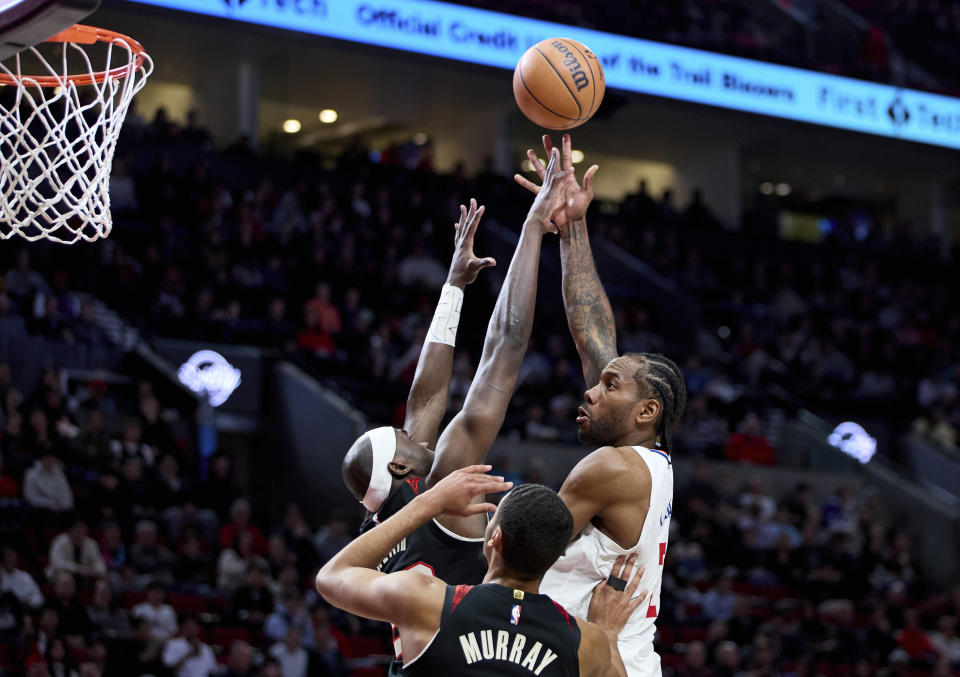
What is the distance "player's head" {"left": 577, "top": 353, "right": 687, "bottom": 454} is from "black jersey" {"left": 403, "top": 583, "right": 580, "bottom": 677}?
93cm

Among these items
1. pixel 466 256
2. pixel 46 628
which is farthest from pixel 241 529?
pixel 466 256

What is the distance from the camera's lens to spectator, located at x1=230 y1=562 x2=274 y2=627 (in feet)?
33.4

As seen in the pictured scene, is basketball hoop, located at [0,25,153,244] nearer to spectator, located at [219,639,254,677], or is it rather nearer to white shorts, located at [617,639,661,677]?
white shorts, located at [617,639,661,677]

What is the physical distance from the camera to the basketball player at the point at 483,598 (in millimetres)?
3449

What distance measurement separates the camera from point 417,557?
165 inches

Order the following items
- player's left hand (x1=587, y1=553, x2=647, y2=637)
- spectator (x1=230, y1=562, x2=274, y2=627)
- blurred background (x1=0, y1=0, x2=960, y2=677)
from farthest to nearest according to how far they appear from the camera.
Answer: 1. blurred background (x1=0, y1=0, x2=960, y2=677)
2. spectator (x1=230, y1=562, x2=274, y2=627)
3. player's left hand (x1=587, y1=553, x2=647, y2=637)

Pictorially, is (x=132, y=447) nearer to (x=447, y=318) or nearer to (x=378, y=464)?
(x=447, y=318)

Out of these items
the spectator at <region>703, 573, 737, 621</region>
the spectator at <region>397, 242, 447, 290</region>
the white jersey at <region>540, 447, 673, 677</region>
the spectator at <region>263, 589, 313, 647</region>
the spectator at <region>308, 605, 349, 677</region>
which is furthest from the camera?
the spectator at <region>397, 242, 447, 290</region>

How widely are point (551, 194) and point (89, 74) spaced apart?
1.98 metres

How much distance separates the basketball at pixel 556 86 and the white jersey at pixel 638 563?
1641mm

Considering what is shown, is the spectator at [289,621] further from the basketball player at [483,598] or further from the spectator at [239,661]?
the basketball player at [483,598]

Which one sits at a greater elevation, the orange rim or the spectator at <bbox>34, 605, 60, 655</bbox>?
the orange rim

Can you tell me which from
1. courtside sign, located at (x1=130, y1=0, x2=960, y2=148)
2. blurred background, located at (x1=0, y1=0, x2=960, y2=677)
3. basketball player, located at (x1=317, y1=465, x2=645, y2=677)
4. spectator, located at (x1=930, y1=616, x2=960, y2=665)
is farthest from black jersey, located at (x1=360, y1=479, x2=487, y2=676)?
courtside sign, located at (x1=130, y1=0, x2=960, y2=148)

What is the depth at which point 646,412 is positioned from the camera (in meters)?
4.32
